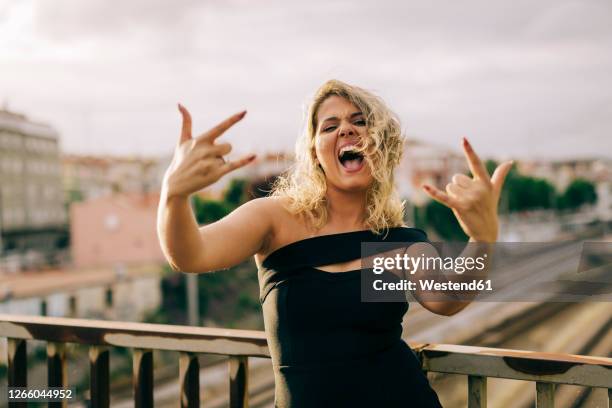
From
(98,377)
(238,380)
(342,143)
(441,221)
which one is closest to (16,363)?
(98,377)

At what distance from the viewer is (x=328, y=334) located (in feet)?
4.90

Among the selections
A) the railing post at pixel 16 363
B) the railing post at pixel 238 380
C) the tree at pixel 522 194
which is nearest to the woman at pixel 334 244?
the railing post at pixel 238 380

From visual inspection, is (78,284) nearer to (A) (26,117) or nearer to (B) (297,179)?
(A) (26,117)

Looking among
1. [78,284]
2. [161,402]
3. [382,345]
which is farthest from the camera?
[78,284]

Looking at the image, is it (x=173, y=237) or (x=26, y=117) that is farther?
(x=26, y=117)

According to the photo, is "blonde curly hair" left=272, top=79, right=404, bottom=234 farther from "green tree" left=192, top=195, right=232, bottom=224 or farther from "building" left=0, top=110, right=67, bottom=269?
"building" left=0, top=110, right=67, bottom=269

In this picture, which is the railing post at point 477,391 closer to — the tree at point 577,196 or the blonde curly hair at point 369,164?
the blonde curly hair at point 369,164

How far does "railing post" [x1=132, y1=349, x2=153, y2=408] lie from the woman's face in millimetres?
984

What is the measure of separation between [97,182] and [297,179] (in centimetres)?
5909

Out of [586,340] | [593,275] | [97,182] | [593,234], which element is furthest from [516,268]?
[593,275]

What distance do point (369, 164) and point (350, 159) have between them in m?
0.07

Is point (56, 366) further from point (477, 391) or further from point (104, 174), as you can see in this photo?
point (104, 174)

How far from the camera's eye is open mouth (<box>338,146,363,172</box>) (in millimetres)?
1619

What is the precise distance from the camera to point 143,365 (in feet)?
6.94
